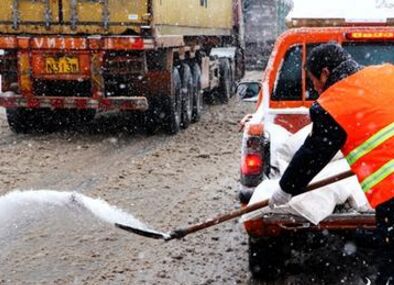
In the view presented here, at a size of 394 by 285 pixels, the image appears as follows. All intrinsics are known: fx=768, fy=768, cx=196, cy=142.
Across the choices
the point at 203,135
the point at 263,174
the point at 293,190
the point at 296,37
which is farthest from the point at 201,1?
the point at 293,190

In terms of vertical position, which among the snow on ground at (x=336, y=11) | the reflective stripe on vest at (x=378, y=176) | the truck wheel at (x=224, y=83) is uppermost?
the snow on ground at (x=336, y=11)

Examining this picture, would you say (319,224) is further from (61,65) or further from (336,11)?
(61,65)

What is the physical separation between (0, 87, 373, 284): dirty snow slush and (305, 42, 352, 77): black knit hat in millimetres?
1997

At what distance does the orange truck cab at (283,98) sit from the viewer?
16.7 feet

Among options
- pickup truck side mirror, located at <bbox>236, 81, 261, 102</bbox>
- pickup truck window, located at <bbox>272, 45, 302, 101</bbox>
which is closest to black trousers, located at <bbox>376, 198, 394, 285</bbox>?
pickup truck window, located at <bbox>272, 45, 302, 101</bbox>

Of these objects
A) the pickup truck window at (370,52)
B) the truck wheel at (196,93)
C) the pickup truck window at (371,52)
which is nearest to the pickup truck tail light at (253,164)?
the pickup truck window at (370,52)

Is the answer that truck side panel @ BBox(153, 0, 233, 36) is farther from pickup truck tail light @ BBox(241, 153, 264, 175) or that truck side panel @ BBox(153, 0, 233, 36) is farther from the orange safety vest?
the orange safety vest

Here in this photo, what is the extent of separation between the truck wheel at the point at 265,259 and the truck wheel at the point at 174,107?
6.38 meters

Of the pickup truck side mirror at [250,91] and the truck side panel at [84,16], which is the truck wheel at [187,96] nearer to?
the truck side panel at [84,16]

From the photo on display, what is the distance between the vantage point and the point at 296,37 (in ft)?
19.1

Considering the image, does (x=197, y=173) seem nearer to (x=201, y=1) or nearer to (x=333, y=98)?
(x=333, y=98)

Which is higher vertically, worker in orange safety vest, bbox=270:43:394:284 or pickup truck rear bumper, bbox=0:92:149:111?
worker in orange safety vest, bbox=270:43:394:284

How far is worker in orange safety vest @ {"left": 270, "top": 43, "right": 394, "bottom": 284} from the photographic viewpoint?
3527mm

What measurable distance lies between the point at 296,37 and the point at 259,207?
6.11ft
